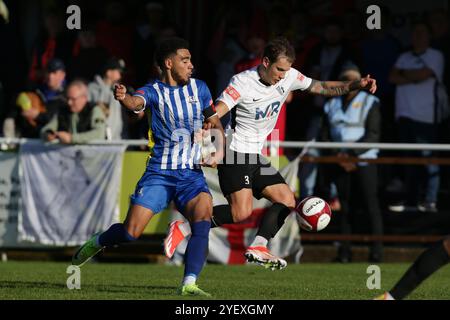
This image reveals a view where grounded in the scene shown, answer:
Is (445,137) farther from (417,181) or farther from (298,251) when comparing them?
(298,251)

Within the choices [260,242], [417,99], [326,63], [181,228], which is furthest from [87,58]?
[260,242]

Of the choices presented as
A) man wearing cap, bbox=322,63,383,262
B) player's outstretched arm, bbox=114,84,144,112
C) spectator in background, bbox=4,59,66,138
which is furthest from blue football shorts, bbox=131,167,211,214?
spectator in background, bbox=4,59,66,138

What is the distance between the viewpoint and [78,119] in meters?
15.3

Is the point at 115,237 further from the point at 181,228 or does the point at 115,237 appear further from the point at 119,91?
the point at 119,91

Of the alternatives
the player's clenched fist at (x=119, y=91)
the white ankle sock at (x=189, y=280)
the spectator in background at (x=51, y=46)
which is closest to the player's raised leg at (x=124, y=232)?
the white ankle sock at (x=189, y=280)

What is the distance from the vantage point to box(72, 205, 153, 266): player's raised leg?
10.4 m

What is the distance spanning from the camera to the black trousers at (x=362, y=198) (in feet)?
50.2

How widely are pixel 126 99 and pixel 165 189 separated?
0.92 meters

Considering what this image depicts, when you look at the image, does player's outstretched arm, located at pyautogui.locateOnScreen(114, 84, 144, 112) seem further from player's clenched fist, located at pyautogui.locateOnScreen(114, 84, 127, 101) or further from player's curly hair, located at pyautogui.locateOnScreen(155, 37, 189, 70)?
player's curly hair, located at pyautogui.locateOnScreen(155, 37, 189, 70)

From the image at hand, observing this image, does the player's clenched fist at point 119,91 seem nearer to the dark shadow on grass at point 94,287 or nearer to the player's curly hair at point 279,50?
the dark shadow on grass at point 94,287

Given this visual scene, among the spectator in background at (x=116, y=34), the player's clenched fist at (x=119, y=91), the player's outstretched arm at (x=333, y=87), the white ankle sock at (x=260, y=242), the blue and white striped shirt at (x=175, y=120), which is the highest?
the spectator in background at (x=116, y=34)

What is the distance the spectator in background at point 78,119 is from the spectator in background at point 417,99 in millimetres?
3904
